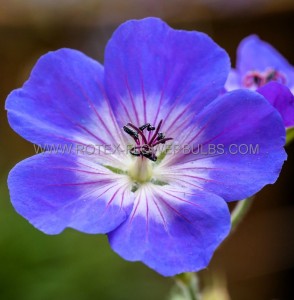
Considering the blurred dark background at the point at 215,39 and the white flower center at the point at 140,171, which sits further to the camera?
the blurred dark background at the point at 215,39

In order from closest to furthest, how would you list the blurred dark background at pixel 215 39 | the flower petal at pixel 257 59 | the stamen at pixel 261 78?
the stamen at pixel 261 78, the flower petal at pixel 257 59, the blurred dark background at pixel 215 39

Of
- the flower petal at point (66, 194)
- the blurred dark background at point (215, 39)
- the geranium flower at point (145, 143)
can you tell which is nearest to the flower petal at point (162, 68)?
the geranium flower at point (145, 143)

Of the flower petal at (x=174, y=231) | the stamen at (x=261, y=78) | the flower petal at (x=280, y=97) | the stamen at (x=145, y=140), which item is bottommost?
the flower petal at (x=174, y=231)

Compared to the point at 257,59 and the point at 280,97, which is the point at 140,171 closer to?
the point at 280,97

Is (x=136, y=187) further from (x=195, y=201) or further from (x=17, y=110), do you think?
(x=17, y=110)

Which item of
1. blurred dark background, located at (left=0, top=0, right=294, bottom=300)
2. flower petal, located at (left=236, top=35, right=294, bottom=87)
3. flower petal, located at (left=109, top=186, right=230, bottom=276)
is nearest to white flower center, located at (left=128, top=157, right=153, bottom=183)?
flower petal, located at (left=109, top=186, right=230, bottom=276)

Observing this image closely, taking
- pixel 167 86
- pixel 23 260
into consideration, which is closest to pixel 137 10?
pixel 23 260

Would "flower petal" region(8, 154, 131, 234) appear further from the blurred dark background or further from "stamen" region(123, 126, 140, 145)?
the blurred dark background

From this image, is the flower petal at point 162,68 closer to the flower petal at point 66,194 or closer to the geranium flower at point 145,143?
the geranium flower at point 145,143
